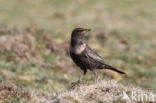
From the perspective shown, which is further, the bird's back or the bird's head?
the bird's head

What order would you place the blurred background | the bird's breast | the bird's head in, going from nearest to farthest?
1. the bird's breast
2. the bird's head
3. the blurred background

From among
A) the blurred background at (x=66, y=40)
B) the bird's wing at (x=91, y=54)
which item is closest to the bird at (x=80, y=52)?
the bird's wing at (x=91, y=54)

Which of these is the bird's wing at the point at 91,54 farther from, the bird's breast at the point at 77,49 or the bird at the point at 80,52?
the bird's breast at the point at 77,49

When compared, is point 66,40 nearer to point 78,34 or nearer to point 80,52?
point 78,34

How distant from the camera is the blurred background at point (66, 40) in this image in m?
14.4

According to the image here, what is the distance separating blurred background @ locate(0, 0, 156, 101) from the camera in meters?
14.4

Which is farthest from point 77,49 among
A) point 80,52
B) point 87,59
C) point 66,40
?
point 66,40

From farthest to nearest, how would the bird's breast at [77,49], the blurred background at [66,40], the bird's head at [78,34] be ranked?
the blurred background at [66,40] → the bird's head at [78,34] → the bird's breast at [77,49]

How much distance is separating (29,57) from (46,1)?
18.5 metres

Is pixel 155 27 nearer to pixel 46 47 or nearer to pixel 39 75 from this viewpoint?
pixel 46 47

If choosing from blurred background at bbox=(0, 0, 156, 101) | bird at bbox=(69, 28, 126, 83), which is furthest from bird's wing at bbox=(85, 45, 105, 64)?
blurred background at bbox=(0, 0, 156, 101)

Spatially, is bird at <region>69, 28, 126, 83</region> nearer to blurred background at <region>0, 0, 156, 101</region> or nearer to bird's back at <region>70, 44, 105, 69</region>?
bird's back at <region>70, 44, 105, 69</region>

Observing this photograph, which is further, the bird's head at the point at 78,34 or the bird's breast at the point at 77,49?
the bird's head at the point at 78,34

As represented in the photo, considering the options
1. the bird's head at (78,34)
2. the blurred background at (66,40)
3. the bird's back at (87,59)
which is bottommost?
the blurred background at (66,40)
